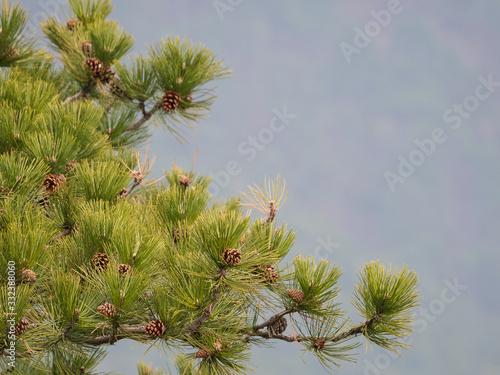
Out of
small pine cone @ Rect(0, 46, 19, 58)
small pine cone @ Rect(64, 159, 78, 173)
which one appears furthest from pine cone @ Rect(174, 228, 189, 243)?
small pine cone @ Rect(0, 46, 19, 58)

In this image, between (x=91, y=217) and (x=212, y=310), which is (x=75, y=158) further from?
(x=212, y=310)

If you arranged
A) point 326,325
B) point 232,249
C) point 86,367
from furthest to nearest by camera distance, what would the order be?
point 86,367, point 326,325, point 232,249

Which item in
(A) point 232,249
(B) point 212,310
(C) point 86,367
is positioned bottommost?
(C) point 86,367

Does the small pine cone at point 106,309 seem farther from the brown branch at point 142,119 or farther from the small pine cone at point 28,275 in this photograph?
the brown branch at point 142,119

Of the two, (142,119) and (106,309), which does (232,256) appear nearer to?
(106,309)

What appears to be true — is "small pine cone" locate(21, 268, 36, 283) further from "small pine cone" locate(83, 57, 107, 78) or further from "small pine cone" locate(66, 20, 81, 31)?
"small pine cone" locate(66, 20, 81, 31)

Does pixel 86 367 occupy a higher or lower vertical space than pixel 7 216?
lower

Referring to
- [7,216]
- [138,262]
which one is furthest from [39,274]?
[138,262]

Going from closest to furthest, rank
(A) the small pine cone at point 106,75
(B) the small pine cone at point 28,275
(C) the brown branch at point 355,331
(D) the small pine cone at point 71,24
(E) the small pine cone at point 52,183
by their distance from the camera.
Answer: (B) the small pine cone at point 28,275 < (C) the brown branch at point 355,331 < (E) the small pine cone at point 52,183 < (A) the small pine cone at point 106,75 < (D) the small pine cone at point 71,24

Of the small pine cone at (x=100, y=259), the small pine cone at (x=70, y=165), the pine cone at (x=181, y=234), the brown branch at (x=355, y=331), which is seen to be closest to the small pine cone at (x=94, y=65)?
the small pine cone at (x=70, y=165)
